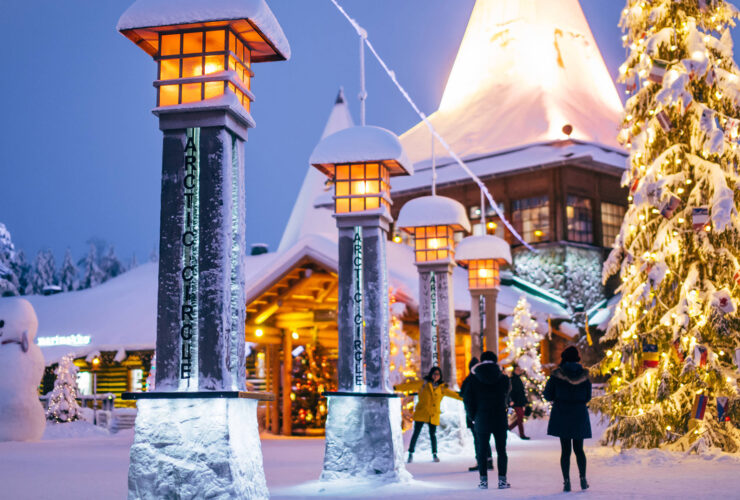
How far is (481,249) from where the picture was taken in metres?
20.8

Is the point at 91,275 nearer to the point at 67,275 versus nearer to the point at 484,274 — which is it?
the point at 67,275

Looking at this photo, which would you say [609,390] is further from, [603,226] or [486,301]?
[603,226]

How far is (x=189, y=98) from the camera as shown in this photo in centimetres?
848

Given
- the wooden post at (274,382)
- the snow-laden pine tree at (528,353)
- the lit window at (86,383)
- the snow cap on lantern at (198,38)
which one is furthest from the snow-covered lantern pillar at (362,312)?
the lit window at (86,383)

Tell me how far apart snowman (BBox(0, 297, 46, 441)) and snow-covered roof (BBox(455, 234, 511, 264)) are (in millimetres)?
9575

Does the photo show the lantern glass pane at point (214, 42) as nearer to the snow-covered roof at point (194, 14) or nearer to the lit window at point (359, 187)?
the snow-covered roof at point (194, 14)

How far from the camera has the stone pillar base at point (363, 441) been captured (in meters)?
11.1

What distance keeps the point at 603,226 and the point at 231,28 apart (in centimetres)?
2378

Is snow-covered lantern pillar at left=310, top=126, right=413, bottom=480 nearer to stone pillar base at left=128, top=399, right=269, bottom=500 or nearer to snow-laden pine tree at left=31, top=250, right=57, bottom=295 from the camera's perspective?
stone pillar base at left=128, top=399, right=269, bottom=500

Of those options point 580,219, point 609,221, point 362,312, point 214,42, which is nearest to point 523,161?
point 580,219

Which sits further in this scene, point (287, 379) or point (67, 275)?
point (67, 275)

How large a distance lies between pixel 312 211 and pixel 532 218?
11805 millimetres

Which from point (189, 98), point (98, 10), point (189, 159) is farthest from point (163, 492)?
point (98, 10)

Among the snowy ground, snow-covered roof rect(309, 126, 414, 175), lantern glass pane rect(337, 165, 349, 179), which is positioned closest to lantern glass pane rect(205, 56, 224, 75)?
snow-covered roof rect(309, 126, 414, 175)
